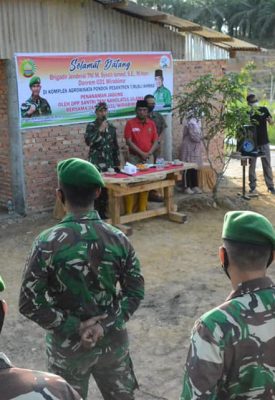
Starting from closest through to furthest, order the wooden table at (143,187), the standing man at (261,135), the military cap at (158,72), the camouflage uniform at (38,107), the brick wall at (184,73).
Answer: the wooden table at (143,187)
the camouflage uniform at (38,107)
the standing man at (261,135)
the military cap at (158,72)
the brick wall at (184,73)

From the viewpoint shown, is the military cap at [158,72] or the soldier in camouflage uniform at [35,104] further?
the military cap at [158,72]

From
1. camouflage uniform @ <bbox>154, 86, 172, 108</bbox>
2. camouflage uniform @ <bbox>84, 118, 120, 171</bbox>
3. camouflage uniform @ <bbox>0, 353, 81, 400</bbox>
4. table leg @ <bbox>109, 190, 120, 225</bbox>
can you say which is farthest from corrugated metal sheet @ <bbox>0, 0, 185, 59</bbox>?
camouflage uniform @ <bbox>0, 353, 81, 400</bbox>

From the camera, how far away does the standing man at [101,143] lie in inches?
366

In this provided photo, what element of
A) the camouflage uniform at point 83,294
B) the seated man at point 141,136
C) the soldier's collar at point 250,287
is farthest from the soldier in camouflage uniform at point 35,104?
the soldier's collar at point 250,287

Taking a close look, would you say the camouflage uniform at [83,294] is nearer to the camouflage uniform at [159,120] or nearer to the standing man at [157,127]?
the standing man at [157,127]

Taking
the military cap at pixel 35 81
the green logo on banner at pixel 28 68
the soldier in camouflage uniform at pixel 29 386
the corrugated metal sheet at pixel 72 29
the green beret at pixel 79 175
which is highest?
the corrugated metal sheet at pixel 72 29

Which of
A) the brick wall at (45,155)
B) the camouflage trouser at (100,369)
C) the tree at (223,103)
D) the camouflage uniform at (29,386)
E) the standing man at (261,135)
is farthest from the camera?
the standing man at (261,135)

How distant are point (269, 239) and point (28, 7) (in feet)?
26.2

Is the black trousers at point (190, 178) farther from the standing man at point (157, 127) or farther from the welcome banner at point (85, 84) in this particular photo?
the welcome banner at point (85, 84)

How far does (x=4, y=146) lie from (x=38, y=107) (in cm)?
85

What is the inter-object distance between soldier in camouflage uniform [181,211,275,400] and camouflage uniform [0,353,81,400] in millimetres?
497

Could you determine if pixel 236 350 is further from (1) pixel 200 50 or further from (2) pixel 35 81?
(1) pixel 200 50

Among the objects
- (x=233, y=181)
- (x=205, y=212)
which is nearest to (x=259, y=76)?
(x=233, y=181)

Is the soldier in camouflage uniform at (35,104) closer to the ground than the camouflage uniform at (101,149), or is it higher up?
higher up
